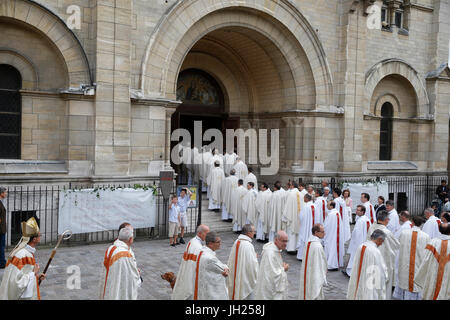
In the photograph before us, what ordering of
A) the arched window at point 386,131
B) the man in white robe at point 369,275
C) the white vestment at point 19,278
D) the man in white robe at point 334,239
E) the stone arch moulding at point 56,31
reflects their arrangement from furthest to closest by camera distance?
the arched window at point 386,131 → the stone arch moulding at point 56,31 → the man in white robe at point 334,239 → the man in white robe at point 369,275 → the white vestment at point 19,278

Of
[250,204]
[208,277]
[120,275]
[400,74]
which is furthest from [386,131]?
[120,275]

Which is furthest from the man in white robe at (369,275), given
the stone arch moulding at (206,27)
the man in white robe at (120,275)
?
the stone arch moulding at (206,27)

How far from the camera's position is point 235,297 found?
21.7ft

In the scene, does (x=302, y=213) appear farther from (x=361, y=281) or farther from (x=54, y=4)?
(x=54, y=4)

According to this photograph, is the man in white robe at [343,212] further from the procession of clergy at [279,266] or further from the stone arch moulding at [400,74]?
the stone arch moulding at [400,74]

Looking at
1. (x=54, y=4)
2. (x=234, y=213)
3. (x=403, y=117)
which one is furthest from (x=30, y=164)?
(x=403, y=117)

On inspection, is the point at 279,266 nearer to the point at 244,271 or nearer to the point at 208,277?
the point at 244,271

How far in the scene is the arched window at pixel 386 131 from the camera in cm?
1991

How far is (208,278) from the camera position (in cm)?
611

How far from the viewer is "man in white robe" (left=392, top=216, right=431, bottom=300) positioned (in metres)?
8.30

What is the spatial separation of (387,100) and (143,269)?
14.6 m

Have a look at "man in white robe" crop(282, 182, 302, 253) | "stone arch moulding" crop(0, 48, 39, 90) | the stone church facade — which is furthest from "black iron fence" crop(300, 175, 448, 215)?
"stone arch moulding" crop(0, 48, 39, 90)

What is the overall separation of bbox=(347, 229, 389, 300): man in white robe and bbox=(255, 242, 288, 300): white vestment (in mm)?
1116

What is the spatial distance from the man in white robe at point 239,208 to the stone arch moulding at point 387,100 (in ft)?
29.1
